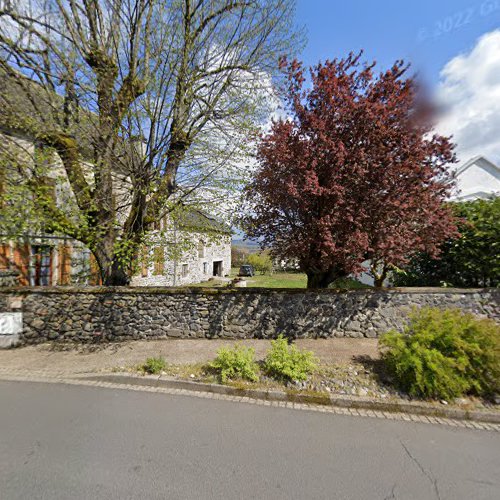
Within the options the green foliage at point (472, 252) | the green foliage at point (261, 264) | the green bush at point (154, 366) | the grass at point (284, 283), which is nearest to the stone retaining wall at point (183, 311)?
the green foliage at point (472, 252)

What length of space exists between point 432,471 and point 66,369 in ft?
20.2

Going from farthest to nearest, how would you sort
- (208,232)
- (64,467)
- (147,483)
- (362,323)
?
(208,232), (362,323), (64,467), (147,483)

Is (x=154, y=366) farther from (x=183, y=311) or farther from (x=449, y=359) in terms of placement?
(x=449, y=359)

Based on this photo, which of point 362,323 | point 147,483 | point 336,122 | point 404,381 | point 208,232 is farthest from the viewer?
point 208,232

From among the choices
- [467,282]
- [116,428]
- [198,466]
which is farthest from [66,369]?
[467,282]

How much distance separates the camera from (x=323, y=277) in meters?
6.78

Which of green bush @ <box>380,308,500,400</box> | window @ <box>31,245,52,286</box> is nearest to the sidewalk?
green bush @ <box>380,308,500,400</box>

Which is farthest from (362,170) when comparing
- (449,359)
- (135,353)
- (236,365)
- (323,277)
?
(135,353)

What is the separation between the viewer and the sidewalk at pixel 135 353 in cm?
518

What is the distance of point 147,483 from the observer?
95.1 inches

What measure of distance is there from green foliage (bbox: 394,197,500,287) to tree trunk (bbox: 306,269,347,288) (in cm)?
283

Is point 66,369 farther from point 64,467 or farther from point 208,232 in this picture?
point 208,232

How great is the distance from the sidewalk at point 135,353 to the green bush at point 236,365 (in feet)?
2.62

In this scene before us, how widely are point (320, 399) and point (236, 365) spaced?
4.85 feet
